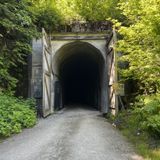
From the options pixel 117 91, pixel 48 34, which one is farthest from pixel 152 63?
pixel 48 34

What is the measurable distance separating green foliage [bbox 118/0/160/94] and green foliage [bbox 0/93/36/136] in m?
3.84

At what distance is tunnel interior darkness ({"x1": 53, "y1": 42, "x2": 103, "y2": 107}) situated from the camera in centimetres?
2012

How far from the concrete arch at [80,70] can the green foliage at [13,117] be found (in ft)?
18.2

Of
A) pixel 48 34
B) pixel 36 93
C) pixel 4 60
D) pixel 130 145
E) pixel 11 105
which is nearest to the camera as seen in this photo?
pixel 130 145

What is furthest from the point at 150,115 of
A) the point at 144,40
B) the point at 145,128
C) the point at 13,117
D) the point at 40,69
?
the point at 40,69

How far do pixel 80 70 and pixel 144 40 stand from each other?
1939 cm

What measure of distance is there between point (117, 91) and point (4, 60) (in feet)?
16.8

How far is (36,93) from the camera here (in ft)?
52.4

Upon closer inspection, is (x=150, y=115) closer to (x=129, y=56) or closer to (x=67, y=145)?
(x=129, y=56)

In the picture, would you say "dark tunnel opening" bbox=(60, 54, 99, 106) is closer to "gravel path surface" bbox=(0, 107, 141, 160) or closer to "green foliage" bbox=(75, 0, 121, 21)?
"green foliage" bbox=(75, 0, 121, 21)

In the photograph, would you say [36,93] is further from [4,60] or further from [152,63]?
[152,63]

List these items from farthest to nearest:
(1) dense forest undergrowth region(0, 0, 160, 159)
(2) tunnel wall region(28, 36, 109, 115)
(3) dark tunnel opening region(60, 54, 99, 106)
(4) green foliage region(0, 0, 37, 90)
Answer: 1. (3) dark tunnel opening region(60, 54, 99, 106)
2. (2) tunnel wall region(28, 36, 109, 115)
3. (4) green foliage region(0, 0, 37, 90)
4. (1) dense forest undergrowth region(0, 0, 160, 159)

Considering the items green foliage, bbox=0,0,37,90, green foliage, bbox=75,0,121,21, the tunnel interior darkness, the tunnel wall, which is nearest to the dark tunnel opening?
the tunnel interior darkness

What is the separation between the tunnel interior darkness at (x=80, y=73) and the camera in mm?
20125
